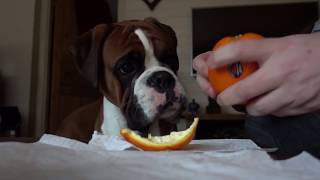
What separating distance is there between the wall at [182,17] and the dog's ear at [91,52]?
2.22m

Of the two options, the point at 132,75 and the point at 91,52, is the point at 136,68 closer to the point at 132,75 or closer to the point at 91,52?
the point at 132,75

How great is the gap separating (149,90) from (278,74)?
3.02 ft

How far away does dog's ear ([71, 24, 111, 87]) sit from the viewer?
56.9 inches

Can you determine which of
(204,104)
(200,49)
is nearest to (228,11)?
(200,49)

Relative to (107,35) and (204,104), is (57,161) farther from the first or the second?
(204,104)

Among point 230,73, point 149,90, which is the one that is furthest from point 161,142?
point 149,90

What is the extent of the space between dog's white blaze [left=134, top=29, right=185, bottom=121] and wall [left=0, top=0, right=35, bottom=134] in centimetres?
200

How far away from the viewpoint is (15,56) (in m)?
3.22

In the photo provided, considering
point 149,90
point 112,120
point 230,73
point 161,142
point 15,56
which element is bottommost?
point 15,56

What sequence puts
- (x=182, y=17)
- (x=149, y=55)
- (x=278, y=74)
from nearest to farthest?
1. (x=278, y=74)
2. (x=149, y=55)
3. (x=182, y=17)

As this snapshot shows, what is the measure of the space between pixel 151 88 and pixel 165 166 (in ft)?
3.01

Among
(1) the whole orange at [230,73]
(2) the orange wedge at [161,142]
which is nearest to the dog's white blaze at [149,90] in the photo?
(2) the orange wedge at [161,142]

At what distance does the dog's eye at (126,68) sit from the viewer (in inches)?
55.3

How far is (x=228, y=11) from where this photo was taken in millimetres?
3566
